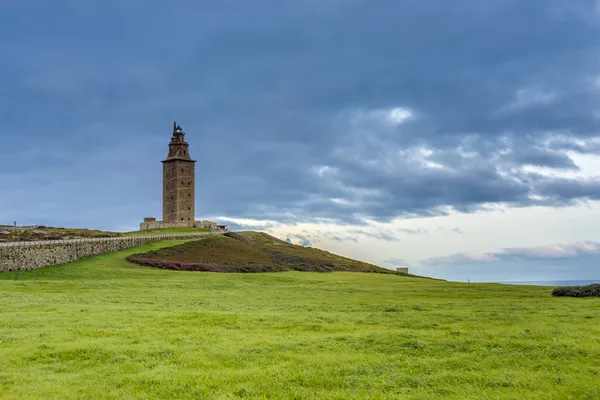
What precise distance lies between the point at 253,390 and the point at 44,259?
5320cm

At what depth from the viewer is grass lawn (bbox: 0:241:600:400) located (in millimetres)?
13820

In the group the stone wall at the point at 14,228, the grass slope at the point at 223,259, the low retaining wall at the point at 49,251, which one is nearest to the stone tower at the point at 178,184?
the stone wall at the point at 14,228

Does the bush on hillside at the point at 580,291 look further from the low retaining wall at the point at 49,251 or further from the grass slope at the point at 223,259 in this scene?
the low retaining wall at the point at 49,251

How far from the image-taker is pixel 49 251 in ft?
198

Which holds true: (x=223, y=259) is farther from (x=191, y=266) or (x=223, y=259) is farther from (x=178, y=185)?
(x=178, y=185)

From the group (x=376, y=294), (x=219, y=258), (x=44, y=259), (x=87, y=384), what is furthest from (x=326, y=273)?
(x=87, y=384)

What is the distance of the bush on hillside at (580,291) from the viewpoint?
3531 cm

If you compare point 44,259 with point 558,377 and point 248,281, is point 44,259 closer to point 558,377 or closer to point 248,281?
point 248,281

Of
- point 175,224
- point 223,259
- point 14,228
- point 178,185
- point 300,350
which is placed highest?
point 178,185

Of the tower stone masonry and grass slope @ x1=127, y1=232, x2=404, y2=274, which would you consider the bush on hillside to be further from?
the tower stone masonry

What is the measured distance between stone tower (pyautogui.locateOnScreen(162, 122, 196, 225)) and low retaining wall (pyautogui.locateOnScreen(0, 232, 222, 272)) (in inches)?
2256

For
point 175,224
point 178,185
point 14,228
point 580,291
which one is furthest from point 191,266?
point 178,185

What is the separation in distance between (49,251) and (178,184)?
7105cm

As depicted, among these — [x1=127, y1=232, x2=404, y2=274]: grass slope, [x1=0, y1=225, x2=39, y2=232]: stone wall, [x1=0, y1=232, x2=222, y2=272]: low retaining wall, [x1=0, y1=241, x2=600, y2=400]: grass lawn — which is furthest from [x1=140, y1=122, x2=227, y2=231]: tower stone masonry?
[x1=0, y1=241, x2=600, y2=400]: grass lawn
